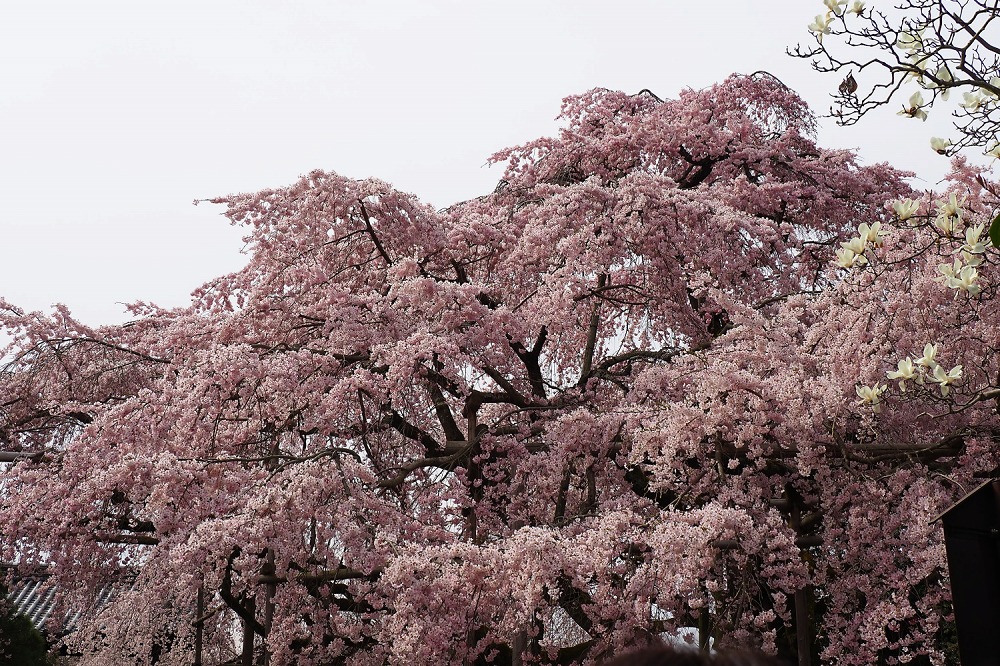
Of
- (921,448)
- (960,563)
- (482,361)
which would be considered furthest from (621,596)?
(960,563)

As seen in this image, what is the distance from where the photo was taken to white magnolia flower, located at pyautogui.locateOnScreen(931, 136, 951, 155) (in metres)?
3.94

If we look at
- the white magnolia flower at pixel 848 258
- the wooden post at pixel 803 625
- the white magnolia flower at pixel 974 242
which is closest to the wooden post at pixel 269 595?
the wooden post at pixel 803 625

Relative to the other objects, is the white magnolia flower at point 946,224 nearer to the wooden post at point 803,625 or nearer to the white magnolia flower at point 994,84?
the white magnolia flower at point 994,84

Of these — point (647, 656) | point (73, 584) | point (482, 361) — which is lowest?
point (647, 656)

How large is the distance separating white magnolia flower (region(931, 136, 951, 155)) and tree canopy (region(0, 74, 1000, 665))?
0.34m

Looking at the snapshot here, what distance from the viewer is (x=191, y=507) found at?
6.82 m

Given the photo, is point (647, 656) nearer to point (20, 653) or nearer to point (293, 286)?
point (293, 286)

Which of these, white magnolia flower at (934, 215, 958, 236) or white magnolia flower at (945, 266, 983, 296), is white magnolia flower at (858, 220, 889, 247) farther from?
white magnolia flower at (945, 266, 983, 296)

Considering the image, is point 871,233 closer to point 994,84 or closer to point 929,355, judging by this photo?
point 929,355

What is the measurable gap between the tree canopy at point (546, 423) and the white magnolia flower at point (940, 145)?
0.34 meters

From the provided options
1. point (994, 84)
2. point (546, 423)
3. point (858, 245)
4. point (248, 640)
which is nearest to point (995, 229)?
point (858, 245)

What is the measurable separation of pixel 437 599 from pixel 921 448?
2.89 metres

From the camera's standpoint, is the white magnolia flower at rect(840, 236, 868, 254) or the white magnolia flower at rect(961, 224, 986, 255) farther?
the white magnolia flower at rect(840, 236, 868, 254)

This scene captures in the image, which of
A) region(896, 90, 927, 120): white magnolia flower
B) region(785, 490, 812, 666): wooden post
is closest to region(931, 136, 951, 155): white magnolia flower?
region(896, 90, 927, 120): white magnolia flower
